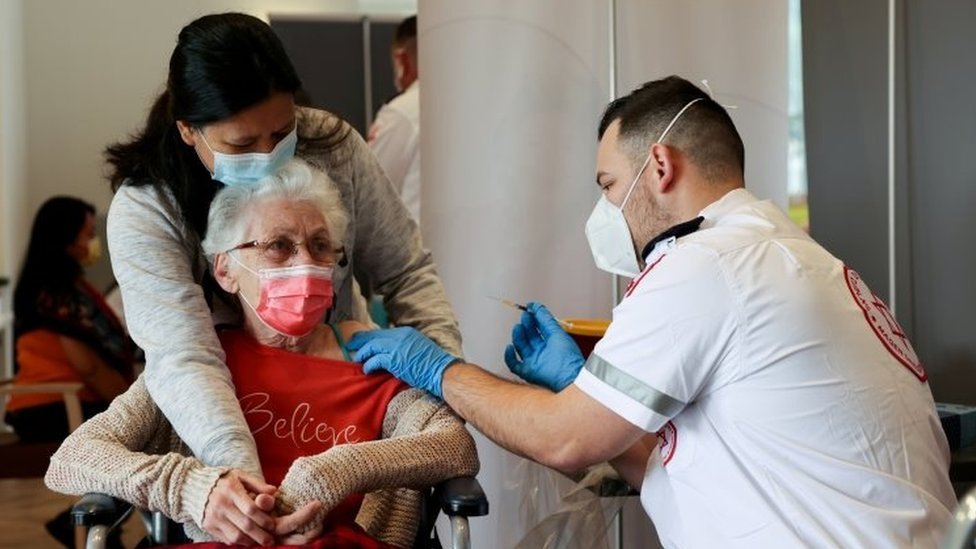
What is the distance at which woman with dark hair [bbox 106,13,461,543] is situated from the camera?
211 cm

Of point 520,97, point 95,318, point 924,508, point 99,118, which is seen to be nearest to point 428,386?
point 924,508

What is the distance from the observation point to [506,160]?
3.12m

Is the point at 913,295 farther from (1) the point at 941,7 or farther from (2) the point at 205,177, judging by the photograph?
(2) the point at 205,177

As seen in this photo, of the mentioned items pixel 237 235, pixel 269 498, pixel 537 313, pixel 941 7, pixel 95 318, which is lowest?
pixel 95 318

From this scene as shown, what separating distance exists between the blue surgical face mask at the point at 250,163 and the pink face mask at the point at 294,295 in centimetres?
15

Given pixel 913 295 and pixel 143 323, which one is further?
pixel 913 295

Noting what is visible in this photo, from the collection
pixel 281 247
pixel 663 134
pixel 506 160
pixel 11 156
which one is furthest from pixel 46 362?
pixel 663 134

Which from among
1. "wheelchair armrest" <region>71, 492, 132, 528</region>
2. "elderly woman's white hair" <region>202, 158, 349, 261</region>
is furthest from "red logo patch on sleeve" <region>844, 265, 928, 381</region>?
"wheelchair armrest" <region>71, 492, 132, 528</region>

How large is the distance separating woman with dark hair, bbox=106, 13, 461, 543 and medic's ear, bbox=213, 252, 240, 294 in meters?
0.05

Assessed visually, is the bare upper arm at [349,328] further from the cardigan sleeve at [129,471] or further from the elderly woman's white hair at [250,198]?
the cardigan sleeve at [129,471]

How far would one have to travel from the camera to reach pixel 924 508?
1897mm

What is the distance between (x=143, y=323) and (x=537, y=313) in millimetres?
677

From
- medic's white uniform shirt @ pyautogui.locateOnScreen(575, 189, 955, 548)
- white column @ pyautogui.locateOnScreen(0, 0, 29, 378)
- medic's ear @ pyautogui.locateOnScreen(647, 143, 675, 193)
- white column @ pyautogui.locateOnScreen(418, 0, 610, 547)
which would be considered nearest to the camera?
medic's white uniform shirt @ pyautogui.locateOnScreen(575, 189, 955, 548)

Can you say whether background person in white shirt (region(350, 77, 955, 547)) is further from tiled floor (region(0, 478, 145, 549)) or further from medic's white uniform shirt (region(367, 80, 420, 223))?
tiled floor (region(0, 478, 145, 549))
